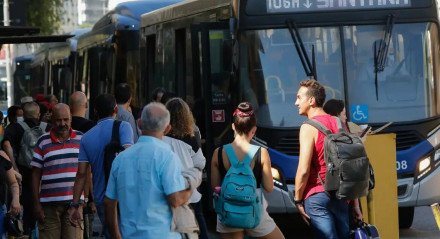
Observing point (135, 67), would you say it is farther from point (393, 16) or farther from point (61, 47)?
point (61, 47)

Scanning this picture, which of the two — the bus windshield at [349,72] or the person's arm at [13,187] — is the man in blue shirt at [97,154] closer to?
the person's arm at [13,187]

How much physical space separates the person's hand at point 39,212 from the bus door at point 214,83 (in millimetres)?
4928

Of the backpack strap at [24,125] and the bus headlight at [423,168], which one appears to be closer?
the backpack strap at [24,125]

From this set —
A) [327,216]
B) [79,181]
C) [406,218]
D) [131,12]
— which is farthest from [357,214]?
[131,12]

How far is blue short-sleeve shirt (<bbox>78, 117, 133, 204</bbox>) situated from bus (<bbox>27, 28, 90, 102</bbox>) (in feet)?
64.7

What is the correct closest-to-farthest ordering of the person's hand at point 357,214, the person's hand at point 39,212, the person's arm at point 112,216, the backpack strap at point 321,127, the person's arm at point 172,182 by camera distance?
1. the person's arm at point 172,182
2. the person's arm at point 112,216
3. the backpack strap at point 321,127
4. the person's hand at point 357,214
5. the person's hand at point 39,212

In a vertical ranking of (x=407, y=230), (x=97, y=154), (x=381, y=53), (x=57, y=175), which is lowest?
(x=407, y=230)

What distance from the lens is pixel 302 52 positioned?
49.5 ft

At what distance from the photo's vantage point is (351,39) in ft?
50.1

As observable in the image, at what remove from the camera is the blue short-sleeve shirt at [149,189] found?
7.78 meters

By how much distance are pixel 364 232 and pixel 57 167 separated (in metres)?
2.68

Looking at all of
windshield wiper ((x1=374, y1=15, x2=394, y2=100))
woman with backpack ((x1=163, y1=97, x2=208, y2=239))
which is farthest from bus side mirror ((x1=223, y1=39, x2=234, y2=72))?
woman with backpack ((x1=163, y1=97, x2=208, y2=239))

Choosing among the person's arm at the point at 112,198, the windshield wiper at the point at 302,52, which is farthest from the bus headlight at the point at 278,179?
the person's arm at the point at 112,198

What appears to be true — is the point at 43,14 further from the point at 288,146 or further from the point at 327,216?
the point at 327,216
